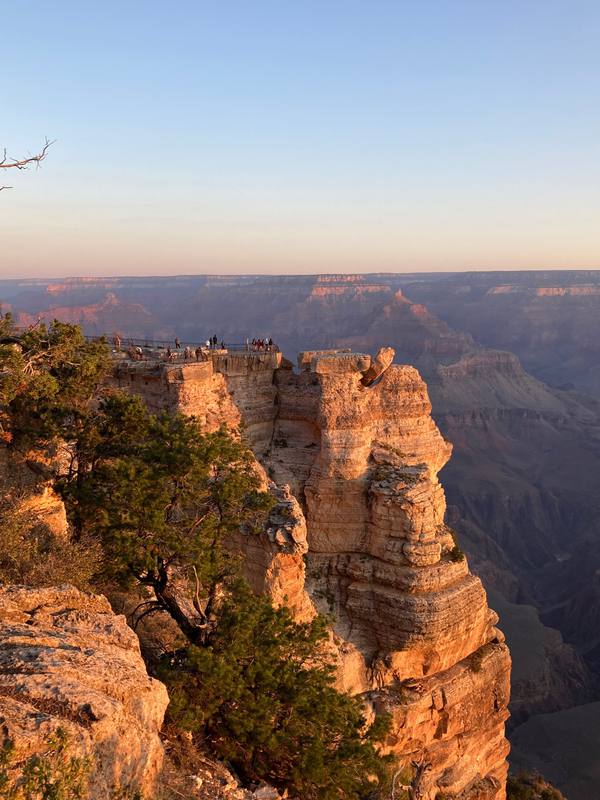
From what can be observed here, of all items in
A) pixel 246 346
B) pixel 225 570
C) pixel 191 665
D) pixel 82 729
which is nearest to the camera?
pixel 82 729

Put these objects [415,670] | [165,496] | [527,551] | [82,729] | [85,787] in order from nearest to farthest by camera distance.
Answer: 1. [85,787]
2. [82,729]
3. [165,496]
4. [415,670]
5. [527,551]

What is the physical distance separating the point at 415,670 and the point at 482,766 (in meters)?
5.60

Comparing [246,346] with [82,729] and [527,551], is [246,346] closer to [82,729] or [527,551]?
[82,729]

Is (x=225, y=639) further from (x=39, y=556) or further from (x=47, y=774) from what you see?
(x=47, y=774)

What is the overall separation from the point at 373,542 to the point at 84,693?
16845 millimetres

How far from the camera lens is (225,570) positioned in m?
A: 15.0

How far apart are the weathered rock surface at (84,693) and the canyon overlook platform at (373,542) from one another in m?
10.1

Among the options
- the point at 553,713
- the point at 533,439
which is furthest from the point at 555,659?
the point at 533,439

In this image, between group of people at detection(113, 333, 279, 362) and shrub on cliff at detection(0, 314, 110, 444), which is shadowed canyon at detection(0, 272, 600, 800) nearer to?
group of people at detection(113, 333, 279, 362)

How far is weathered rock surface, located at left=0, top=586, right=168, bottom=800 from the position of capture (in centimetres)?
715

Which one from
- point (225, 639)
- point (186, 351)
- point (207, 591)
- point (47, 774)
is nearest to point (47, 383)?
point (207, 591)

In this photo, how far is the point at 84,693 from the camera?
25.5 feet

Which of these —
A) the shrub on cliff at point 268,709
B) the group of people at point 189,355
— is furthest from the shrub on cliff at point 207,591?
the group of people at point 189,355

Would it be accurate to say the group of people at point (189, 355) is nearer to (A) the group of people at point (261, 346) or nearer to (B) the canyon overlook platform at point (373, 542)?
(B) the canyon overlook platform at point (373, 542)
